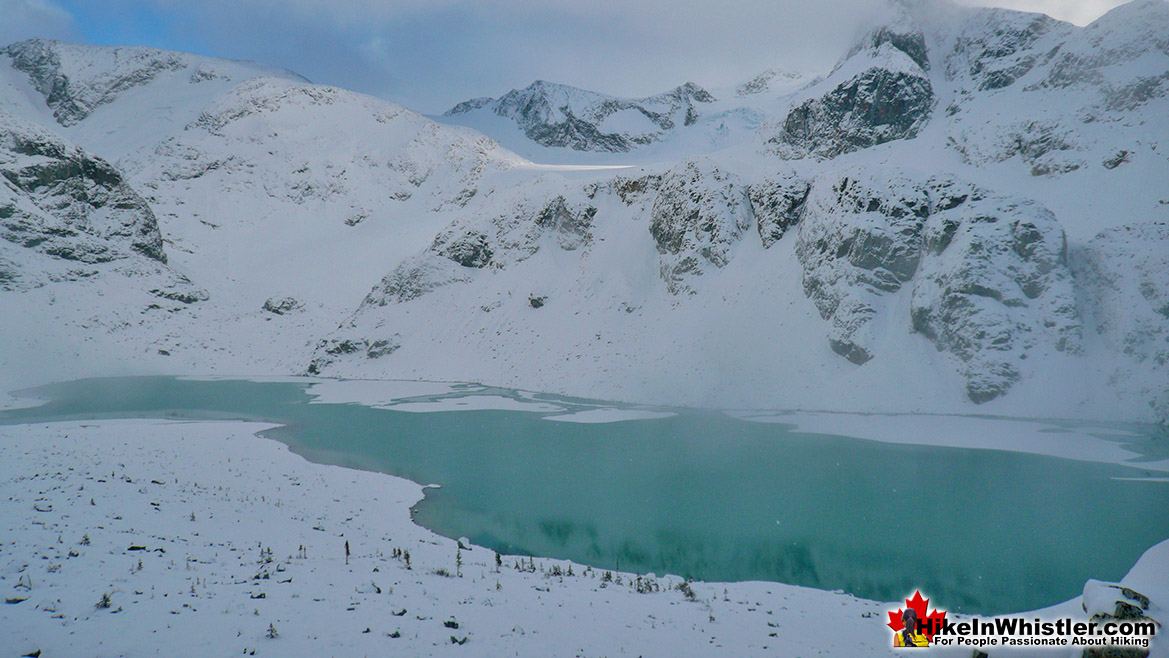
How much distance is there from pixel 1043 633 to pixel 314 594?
11389 mm

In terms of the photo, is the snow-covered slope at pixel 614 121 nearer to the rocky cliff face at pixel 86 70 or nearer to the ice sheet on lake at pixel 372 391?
the rocky cliff face at pixel 86 70

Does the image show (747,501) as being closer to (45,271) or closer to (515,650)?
(515,650)

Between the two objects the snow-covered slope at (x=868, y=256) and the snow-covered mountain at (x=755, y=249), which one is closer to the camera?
the snow-covered slope at (x=868, y=256)

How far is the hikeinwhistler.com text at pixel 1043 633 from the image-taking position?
6.88 m

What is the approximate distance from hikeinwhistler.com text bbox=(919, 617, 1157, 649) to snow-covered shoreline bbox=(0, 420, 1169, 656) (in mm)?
1079

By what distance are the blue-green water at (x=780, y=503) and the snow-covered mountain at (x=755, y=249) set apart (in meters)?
8.44

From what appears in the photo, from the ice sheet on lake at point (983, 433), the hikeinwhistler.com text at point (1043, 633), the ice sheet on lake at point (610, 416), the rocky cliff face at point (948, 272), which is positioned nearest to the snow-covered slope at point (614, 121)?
the rocky cliff face at point (948, 272)

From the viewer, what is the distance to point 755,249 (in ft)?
175

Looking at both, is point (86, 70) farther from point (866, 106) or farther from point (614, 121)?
point (866, 106)

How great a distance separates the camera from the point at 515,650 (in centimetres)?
786

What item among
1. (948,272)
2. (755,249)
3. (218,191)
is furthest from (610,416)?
(218,191)

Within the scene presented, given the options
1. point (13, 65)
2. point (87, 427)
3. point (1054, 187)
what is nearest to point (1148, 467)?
point (1054, 187)

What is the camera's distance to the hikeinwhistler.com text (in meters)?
6.88

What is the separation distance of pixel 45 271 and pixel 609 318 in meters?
66.8
